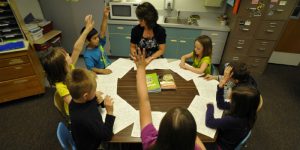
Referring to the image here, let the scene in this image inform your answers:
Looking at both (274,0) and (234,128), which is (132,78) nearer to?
(234,128)

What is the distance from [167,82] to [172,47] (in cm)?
187

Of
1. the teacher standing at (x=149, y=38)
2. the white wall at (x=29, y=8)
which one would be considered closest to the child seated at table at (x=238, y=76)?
the teacher standing at (x=149, y=38)

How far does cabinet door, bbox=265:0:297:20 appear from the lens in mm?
2742

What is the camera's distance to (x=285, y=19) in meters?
2.84

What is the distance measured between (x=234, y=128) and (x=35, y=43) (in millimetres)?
3075

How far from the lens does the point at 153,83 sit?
63.6 inches

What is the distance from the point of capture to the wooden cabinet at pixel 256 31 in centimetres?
280

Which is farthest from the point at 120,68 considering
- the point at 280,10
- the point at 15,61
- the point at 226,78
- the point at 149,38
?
the point at 280,10

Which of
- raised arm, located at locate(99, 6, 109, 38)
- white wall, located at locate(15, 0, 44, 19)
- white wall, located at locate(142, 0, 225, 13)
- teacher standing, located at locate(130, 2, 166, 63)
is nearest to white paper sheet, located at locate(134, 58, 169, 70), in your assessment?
teacher standing, located at locate(130, 2, 166, 63)

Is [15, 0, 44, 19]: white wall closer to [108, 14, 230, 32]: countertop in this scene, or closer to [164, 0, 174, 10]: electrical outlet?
[108, 14, 230, 32]: countertop

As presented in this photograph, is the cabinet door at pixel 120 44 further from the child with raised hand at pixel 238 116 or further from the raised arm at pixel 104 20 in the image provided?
the child with raised hand at pixel 238 116

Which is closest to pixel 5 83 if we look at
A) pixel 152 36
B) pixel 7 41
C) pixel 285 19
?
pixel 7 41

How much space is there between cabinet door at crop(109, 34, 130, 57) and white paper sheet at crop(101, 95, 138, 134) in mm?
2115

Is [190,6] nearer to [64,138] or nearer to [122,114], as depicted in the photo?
[122,114]
